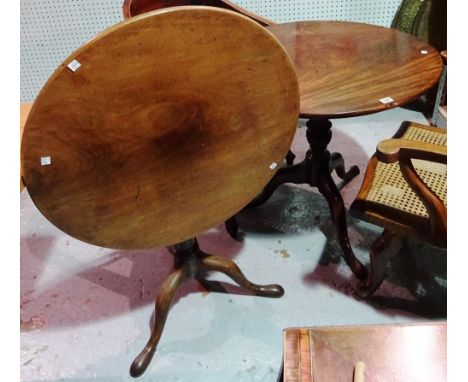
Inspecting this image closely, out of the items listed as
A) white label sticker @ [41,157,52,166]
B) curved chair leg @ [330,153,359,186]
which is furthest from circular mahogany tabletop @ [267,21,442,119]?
white label sticker @ [41,157,52,166]

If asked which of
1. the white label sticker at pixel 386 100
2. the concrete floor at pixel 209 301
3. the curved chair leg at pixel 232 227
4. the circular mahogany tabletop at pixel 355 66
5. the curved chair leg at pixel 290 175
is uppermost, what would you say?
the circular mahogany tabletop at pixel 355 66

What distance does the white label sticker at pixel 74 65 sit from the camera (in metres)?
0.88

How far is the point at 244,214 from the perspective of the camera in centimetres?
221

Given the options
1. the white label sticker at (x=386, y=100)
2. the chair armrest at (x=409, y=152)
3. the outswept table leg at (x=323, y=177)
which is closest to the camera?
the chair armrest at (x=409, y=152)

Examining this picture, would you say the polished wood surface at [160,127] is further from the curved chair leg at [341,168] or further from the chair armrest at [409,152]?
the curved chair leg at [341,168]

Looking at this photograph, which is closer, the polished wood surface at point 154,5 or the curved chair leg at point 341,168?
the polished wood surface at point 154,5

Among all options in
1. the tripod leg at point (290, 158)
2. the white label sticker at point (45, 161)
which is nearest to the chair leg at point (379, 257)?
the tripod leg at point (290, 158)

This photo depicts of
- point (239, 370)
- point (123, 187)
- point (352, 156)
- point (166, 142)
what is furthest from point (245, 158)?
point (352, 156)

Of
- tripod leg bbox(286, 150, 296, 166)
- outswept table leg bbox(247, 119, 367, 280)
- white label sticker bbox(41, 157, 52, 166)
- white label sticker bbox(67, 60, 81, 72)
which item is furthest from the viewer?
tripod leg bbox(286, 150, 296, 166)

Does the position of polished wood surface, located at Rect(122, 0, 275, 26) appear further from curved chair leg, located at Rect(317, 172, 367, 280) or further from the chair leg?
the chair leg

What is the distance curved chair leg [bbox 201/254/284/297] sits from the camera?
1.69 metres

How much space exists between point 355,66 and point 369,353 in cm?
106

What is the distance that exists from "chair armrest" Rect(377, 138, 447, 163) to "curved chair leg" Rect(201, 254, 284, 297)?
77cm

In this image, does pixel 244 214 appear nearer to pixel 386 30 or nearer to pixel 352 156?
pixel 352 156
